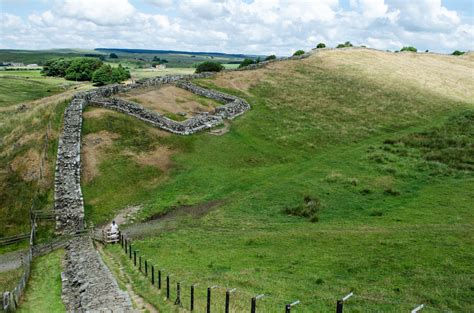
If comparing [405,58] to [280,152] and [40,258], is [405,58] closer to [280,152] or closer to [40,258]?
[280,152]

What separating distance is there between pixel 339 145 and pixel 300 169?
11.4 metres

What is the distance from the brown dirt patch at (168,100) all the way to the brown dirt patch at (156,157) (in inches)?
379

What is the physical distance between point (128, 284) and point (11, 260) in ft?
39.5

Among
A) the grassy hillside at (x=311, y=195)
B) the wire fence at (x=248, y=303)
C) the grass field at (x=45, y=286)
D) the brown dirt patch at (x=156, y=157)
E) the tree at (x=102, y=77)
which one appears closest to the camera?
the wire fence at (x=248, y=303)

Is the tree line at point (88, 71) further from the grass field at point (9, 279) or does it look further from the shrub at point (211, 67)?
the grass field at point (9, 279)

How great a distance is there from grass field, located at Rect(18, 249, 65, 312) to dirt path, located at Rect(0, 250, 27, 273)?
142cm

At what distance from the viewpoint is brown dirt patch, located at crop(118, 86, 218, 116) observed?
5553 cm

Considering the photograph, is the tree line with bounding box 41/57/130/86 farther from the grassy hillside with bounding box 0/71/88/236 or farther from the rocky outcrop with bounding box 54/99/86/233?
the rocky outcrop with bounding box 54/99/86/233

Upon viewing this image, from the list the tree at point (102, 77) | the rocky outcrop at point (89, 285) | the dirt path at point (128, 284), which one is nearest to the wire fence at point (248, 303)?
the dirt path at point (128, 284)

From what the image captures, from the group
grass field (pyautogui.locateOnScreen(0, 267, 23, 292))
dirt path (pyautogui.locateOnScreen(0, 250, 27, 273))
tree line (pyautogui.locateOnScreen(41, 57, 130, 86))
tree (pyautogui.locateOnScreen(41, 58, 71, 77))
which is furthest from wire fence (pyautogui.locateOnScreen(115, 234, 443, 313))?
tree (pyautogui.locateOnScreen(41, 58, 71, 77))

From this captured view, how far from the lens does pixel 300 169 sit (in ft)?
148

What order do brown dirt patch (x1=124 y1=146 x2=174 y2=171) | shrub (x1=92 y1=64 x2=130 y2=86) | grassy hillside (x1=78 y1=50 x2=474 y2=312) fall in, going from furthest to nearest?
1. shrub (x1=92 y1=64 x2=130 y2=86)
2. brown dirt patch (x1=124 y1=146 x2=174 y2=171)
3. grassy hillside (x1=78 y1=50 x2=474 y2=312)

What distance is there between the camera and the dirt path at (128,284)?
18.7m

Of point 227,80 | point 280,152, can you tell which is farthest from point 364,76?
point 280,152
